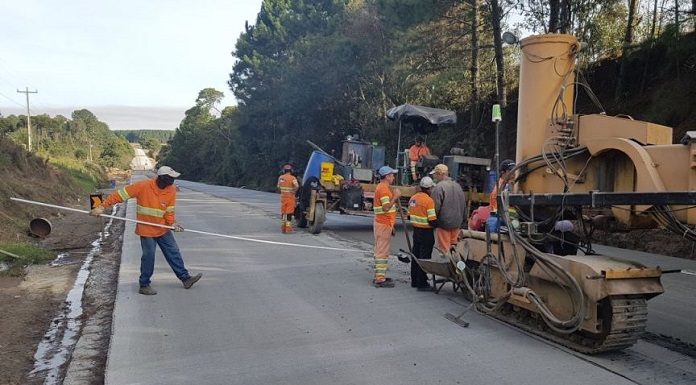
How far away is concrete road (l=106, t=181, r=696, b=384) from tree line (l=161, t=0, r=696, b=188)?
3.57 meters

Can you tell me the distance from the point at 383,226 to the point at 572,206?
3.14 meters

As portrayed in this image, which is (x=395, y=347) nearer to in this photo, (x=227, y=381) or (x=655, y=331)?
(x=227, y=381)

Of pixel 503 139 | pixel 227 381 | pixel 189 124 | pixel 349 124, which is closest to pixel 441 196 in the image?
pixel 227 381

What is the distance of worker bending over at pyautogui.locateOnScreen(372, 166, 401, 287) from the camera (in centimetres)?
782

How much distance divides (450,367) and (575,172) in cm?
209

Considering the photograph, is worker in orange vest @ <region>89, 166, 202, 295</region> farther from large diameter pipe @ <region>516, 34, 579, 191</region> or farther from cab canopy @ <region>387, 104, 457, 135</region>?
cab canopy @ <region>387, 104, 457, 135</region>

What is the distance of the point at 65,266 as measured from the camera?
10.5 metres

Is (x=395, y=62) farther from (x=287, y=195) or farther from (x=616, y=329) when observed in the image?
(x=616, y=329)

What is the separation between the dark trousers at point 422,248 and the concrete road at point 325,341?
26 cm

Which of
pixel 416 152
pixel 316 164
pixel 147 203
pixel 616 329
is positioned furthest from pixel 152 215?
pixel 416 152

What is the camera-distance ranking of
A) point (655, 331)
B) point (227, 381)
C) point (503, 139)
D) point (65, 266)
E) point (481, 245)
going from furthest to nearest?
point (503, 139)
point (65, 266)
point (481, 245)
point (655, 331)
point (227, 381)

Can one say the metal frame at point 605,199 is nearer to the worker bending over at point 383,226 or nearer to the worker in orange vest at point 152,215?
the worker bending over at point 383,226

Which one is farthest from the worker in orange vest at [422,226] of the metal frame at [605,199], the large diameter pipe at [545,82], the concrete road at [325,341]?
the large diameter pipe at [545,82]

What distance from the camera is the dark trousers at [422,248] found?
25.2 feet
